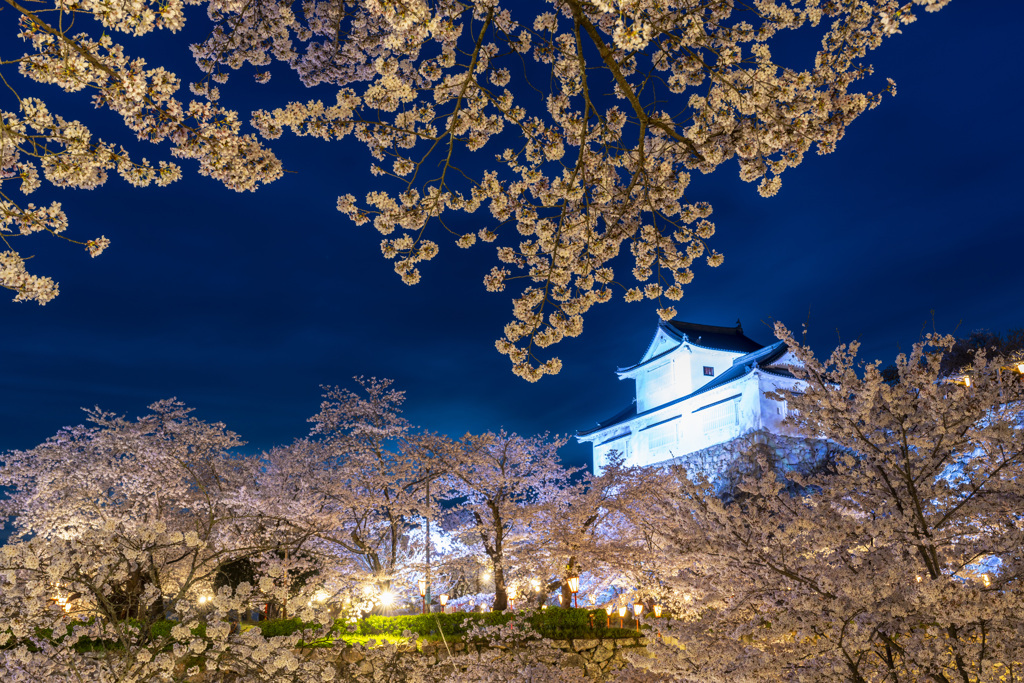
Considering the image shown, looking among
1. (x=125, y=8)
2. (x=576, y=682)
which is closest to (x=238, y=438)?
(x=576, y=682)

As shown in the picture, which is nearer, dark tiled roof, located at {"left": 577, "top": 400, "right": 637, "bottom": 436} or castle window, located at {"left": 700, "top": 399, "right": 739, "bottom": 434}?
castle window, located at {"left": 700, "top": 399, "right": 739, "bottom": 434}

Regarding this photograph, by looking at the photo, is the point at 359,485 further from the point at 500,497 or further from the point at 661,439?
the point at 661,439

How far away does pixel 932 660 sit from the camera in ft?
19.0

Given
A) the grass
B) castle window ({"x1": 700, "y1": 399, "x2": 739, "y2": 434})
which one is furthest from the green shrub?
castle window ({"x1": 700, "y1": 399, "x2": 739, "y2": 434})

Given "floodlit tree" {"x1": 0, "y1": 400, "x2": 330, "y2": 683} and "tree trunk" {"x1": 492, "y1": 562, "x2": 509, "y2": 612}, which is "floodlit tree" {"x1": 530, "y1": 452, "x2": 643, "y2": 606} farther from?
"floodlit tree" {"x1": 0, "y1": 400, "x2": 330, "y2": 683}

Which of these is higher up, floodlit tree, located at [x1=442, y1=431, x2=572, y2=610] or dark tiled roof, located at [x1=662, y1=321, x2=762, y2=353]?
dark tiled roof, located at [x1=662, y1=321, x2=762, y2=353]

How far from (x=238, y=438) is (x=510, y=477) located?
15.2 metres

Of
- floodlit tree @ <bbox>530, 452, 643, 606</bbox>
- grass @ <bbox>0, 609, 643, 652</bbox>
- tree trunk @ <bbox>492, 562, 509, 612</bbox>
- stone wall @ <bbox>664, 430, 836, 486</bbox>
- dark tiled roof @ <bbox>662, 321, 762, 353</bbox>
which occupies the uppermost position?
dark tiled roof @ <bbox>662, 321, 762, 353</bbox>

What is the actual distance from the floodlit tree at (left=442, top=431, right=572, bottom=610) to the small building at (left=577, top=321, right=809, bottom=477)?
7502mm

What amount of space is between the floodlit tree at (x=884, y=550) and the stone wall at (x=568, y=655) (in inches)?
280

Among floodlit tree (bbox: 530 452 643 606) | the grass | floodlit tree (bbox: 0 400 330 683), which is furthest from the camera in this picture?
floodlit tree (bbox: 530 452 643 606)

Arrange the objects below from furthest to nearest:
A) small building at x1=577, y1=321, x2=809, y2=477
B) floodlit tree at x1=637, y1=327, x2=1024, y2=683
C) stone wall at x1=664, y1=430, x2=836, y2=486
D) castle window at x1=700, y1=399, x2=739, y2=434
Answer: castle window at x1=700, y1=399, x2=739, y2=434 < small building at x1=577, y1=321, x2=809, y2=477 < stone wall at x1=664, y1=430, x2=836, y2=486 < floodlit tree at x1=637, y1=327, x2=1024, y2=683

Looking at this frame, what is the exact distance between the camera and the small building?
25.5 meters

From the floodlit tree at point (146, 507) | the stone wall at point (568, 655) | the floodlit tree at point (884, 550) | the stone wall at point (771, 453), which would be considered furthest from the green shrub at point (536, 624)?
the stone wall at point (771, 453)
